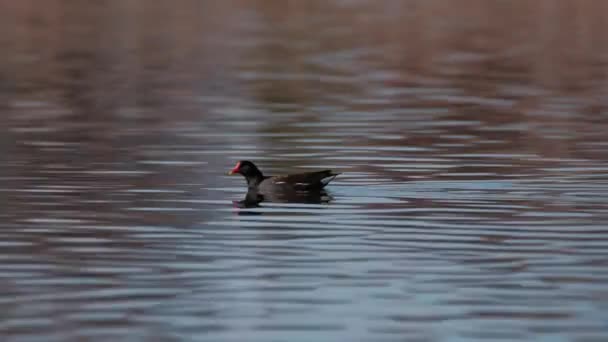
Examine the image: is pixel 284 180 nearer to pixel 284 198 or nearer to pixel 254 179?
pixel 284 198

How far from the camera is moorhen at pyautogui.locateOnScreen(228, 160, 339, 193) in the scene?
2234 centimetres

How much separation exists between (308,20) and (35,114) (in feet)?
133

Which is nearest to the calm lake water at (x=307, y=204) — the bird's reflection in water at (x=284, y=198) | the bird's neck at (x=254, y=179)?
the bird's reflection in water at (x=284, y=198)

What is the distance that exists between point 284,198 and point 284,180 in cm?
40

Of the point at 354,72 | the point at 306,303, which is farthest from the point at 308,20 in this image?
the point at 306,303

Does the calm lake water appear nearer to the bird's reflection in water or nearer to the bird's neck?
the bird's reflection in water

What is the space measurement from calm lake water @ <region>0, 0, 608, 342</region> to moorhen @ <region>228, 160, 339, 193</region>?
370 mm

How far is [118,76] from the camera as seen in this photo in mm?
45719

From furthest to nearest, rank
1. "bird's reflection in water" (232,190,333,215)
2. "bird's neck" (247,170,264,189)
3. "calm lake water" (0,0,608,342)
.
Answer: "bird's neck" (247,170,264,189) → "bird's reflection in water" (232,190,333,215) → "calm lake water" (0,0,608,342)

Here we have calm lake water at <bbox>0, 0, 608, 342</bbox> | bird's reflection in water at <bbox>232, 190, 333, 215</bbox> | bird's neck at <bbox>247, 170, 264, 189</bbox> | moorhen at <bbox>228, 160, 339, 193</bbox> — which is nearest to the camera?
calm lake water at <bbox>0, 0, 608, 342</bbox>

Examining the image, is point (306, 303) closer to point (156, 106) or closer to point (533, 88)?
point (156, 106)

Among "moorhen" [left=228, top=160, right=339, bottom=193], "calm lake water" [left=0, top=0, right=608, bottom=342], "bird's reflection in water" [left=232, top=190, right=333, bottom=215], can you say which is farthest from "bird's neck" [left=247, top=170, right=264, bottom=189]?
"calm lake water" [left=0, top=0, right=608, bottom=342]

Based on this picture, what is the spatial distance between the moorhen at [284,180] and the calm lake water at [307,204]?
0.37m

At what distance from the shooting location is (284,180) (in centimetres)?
2277
